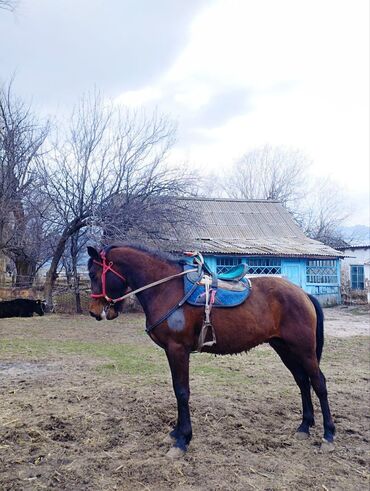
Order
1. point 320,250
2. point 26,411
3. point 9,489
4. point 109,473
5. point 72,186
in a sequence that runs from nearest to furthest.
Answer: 1. point 9,489
2. point 109,473
3. point 26,411
4. point 72,186
5. point 320,250

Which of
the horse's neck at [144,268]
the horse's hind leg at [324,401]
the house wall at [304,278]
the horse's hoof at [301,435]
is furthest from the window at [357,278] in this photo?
the horse's neck at [144,268]

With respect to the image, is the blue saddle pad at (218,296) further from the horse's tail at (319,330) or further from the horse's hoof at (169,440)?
the horse's hoof at (169,440)

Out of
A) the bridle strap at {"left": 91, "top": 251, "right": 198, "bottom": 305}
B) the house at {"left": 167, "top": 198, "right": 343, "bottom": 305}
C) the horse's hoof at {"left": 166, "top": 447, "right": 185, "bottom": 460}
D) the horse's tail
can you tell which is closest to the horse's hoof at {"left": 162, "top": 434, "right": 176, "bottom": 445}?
the horse's hoof at {"left": 166, "top": 447, "right": 185, "bottom": 460}

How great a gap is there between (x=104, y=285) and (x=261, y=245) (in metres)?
15.2

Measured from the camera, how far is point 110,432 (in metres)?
3.94

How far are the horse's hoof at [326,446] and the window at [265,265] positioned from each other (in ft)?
44.5

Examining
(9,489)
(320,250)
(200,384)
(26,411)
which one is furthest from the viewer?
(320,250)

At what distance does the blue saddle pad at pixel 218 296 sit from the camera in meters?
3.87

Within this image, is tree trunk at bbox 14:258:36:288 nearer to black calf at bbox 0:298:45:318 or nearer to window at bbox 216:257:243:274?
black calf at bbox 0:298:45:318

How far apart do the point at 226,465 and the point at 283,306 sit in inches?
59.7

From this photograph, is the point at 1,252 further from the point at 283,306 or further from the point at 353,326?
the point at 283,306

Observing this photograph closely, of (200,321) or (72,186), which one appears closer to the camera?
(200,321)

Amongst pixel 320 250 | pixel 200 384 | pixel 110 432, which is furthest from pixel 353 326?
pixel 110 432

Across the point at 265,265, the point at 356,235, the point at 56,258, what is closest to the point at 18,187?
the point at 56,258
